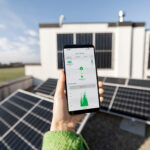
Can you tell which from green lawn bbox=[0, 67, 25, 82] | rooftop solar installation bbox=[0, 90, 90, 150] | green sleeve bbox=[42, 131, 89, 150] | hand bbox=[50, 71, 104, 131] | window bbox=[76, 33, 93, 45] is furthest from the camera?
green lawn bbox=[0, 67, 25, 82]

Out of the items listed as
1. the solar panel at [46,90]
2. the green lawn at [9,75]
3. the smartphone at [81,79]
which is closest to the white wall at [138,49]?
the solar panel at [46,90]

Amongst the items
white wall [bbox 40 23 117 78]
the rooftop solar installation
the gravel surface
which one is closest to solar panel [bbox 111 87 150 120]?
the gravel surface

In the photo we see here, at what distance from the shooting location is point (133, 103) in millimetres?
3871

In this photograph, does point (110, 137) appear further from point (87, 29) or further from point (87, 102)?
point (87, 29)

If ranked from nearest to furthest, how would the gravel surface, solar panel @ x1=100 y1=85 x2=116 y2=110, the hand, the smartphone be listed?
the hand
the smartphone
the gravel surface
solar panel @ x1=100 y1=85 x2=116 y2=110

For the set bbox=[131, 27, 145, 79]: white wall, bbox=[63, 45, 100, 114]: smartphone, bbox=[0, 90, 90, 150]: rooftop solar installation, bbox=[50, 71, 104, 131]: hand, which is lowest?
bbox=[0, 90, 90, 150]: rooftop solar installation

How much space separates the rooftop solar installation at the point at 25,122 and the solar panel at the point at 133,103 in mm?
1717

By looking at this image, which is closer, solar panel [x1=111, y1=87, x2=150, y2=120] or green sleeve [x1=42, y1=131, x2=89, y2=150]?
green sleeve [x1=42, y1=131, x2=89, y2=150]

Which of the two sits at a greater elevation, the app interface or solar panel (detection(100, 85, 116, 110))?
the app interface

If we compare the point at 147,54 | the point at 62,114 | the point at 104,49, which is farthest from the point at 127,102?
the point at 147,54

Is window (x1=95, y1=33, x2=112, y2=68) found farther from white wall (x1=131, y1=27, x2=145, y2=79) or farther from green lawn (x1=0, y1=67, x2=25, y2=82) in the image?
green lawn (x1=0, y1=67, x2=25, y2=82)

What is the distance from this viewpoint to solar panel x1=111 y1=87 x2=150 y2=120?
3.49 metres

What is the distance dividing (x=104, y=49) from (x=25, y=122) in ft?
30.2

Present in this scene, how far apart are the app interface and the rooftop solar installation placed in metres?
1.26
